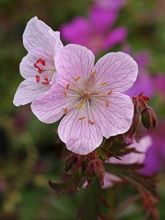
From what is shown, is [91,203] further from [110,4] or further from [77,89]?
[110,4]

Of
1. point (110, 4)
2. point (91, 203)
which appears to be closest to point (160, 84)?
point (110, 4)

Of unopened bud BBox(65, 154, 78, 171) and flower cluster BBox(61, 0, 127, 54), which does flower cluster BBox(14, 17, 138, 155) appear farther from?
flower cluster BBox(61, 0, 127, 54)

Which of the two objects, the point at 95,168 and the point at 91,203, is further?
the point at 91,203

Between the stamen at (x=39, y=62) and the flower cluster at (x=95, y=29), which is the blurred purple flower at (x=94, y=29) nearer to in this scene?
the flower cluster at (x=95, y=29)

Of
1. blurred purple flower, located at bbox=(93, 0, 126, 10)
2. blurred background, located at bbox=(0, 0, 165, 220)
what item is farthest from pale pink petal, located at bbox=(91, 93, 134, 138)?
blurred purple flower, located at bbox=(93, 0, 126, 10)

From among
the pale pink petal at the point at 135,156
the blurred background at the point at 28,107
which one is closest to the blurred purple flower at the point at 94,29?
the blurred background at the point at 28,107

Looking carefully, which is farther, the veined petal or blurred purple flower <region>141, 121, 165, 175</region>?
blurred purple flower <region>141, 121, 165, 175</region>

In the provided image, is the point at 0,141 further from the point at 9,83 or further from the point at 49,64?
the point at 49,64
